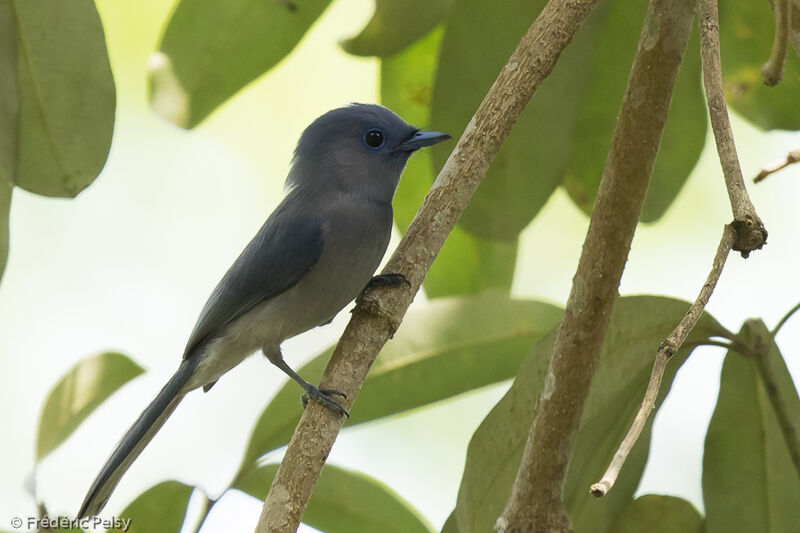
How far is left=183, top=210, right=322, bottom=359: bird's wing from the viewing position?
276 cm

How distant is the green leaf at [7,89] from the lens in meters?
2.43

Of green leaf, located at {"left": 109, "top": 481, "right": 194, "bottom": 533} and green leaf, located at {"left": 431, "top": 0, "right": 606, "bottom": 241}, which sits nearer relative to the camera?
green leaf, located at {"left": 109, "top": 481, "right": 194, "bottom": 533}

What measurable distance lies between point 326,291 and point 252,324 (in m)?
0.26

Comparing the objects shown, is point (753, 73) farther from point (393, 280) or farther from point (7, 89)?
point (7, 89)

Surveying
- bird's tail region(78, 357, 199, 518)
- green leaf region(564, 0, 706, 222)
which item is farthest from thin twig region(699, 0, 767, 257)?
bird's tail region(78, 357, 199, 518)

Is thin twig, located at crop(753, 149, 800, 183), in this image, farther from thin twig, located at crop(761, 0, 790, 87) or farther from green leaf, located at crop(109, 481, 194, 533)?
green leaf, located at crop(109, 481, 194, 533)

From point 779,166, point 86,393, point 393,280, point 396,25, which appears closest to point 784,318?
point 779,166

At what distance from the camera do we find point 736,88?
2664 mm

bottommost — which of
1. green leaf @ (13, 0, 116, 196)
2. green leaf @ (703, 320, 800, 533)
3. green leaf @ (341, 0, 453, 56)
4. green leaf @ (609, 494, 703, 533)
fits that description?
green leaf @ (609, 494, 703, 533)

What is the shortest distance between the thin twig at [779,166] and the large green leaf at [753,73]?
0.94 meters

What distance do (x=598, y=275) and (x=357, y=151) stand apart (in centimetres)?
113

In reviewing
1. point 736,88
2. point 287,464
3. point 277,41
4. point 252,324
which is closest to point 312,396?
point 287,464

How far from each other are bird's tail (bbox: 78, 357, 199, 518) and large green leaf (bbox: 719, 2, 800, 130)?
5.92 ft

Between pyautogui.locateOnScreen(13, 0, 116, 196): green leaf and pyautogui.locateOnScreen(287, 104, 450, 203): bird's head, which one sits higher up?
pyautogui.locateOnScreen(287, 104, 450, 203): bird's head
